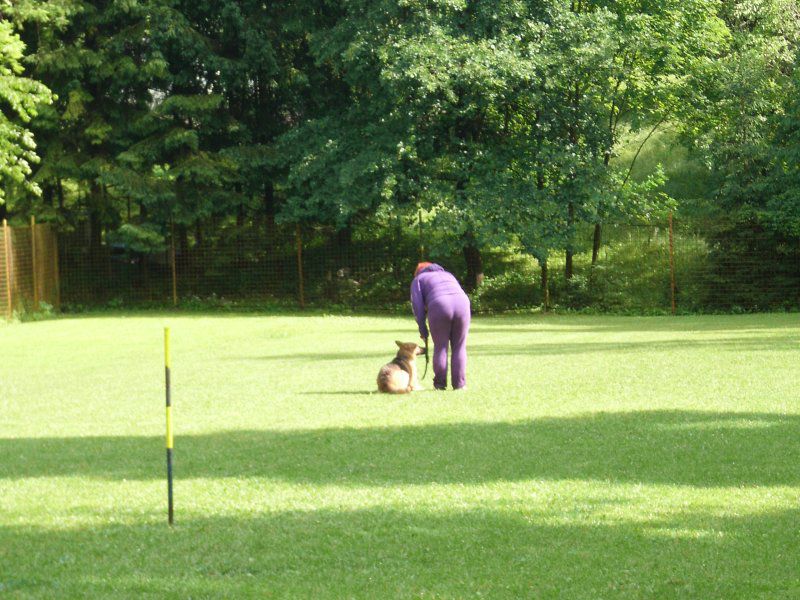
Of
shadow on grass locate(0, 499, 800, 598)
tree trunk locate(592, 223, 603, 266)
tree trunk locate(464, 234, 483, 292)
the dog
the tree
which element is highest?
the tree

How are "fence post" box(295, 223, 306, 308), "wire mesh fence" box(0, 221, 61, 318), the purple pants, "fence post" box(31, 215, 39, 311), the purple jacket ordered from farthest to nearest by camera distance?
"fence post" box(295, 223, 306, 308) → "fence post" box(31, 215, 39, 311) → "wire mesh fence" box(0, 221, 61, 318) → the purple jacket → the purple pants

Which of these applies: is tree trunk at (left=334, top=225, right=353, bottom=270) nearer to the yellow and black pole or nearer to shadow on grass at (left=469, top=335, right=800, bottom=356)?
shadow on grass at (left=469, top=335, right=800, bottom=356)

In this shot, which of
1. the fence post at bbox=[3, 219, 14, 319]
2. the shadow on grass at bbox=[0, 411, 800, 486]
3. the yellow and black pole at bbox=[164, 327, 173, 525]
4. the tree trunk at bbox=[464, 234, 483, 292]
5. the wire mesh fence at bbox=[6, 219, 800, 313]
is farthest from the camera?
the tree trunk at bbox=[464, 234, 483, 292]

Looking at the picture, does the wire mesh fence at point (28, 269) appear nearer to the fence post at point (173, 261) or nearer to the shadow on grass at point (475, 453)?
the fence post at point (173, 261)

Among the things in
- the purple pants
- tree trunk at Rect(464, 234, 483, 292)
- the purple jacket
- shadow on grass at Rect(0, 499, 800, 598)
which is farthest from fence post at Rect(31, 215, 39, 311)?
shadow on grass at Rect(0, 499, 800, 598)

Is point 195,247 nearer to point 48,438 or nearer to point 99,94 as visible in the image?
point 99,94

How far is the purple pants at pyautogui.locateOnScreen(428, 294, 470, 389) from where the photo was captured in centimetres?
1431

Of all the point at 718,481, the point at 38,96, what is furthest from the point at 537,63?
the point at 718,481

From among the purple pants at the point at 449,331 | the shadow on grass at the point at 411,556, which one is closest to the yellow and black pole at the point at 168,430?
the shadow on grass at the point at 411,556

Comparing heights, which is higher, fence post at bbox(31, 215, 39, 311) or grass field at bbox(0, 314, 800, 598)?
fence post at bbox(31, 215, 39, 311)

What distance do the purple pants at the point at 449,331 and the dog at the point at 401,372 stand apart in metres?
0.29

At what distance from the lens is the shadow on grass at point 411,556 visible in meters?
6.29

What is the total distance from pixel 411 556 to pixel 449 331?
7696 mm

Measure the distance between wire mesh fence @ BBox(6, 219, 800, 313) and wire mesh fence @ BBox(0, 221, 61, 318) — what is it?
69 millimetres
